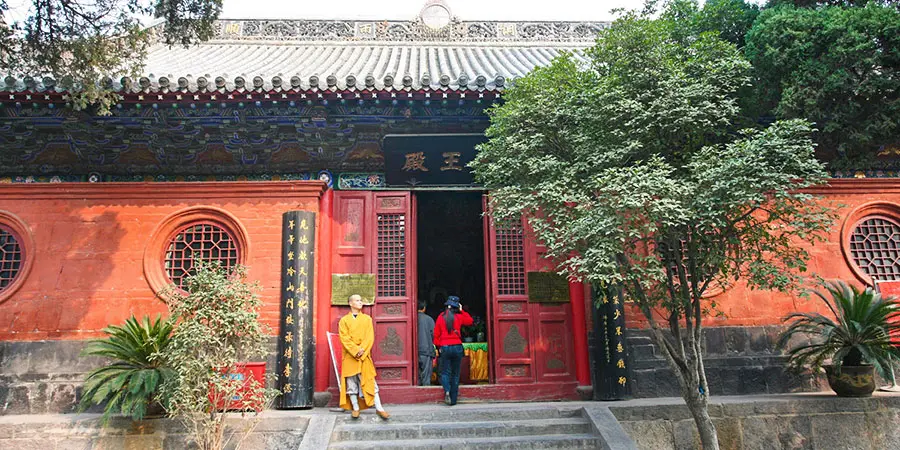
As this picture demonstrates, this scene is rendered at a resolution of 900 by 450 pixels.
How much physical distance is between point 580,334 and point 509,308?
3.06 feet

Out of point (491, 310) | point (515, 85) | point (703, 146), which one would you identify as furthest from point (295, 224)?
point (703, 146)

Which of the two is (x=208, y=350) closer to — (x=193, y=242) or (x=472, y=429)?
(x=193, y=242)

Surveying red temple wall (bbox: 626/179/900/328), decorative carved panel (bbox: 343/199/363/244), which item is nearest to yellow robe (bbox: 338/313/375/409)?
decorative carved panel (bbox: 343/199/363/244)

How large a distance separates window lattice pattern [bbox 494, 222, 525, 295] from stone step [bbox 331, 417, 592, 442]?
204 cm

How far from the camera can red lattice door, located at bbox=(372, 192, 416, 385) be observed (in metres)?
7.38

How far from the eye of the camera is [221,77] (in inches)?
257

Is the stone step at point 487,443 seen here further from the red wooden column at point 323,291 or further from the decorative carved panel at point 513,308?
the decorative carved panel at point 513,308

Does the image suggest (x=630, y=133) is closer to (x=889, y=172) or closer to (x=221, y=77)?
(x=221, y=77)

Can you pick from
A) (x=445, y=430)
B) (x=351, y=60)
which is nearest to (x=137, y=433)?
(x=445, y=430)

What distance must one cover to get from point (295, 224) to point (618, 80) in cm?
408

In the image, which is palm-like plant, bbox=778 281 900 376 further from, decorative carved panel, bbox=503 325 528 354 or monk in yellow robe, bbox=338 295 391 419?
monk in yellow robe, bbox=338 295 391 419

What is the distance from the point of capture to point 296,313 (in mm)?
6977

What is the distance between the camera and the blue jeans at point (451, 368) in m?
6.95

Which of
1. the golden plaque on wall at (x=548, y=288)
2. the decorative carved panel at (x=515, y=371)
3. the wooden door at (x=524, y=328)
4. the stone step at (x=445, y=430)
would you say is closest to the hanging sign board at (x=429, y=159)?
the wooden door at (x=524, y=328)
